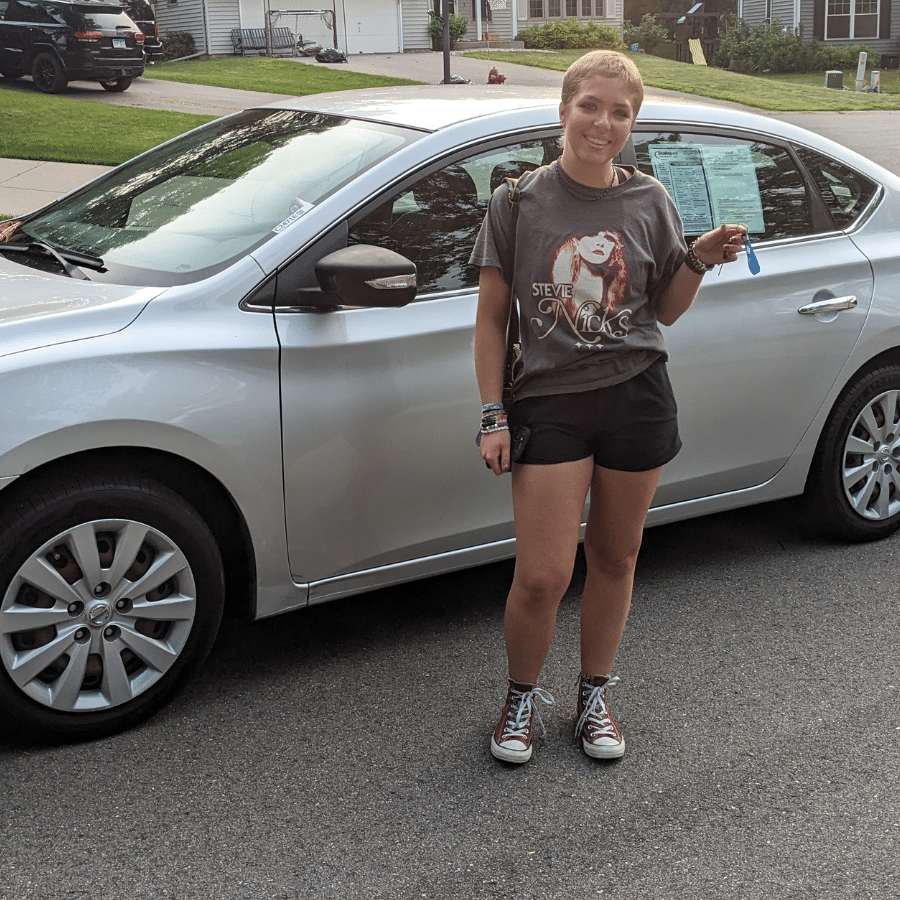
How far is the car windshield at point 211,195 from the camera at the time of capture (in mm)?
3451

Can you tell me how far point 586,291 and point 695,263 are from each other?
273 millimetres

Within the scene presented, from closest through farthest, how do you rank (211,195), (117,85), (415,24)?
(211,195) → (117,85) → (415,24)

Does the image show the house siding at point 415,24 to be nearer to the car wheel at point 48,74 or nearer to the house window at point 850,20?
the house window at point 850,20

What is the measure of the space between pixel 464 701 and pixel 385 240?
134cm

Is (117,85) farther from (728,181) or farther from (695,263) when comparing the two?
(695,263)

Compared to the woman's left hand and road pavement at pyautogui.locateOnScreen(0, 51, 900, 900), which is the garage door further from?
the woman's left hand

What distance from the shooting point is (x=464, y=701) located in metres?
3.52

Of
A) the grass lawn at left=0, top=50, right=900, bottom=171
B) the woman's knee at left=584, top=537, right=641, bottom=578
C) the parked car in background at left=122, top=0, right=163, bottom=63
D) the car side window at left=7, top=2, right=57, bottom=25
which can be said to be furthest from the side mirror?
the parked car in background at left=122, top=0, right=163, bottom=63

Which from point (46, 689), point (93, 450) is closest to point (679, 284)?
point (93, 450)

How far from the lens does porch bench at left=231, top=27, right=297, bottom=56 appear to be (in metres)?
33.9

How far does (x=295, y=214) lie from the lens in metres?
3.41

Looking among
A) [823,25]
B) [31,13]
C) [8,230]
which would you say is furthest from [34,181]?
[823,25]

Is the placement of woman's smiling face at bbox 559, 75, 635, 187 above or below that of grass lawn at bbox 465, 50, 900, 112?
above

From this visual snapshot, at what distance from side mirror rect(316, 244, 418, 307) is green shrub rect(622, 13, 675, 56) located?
44.6 m
